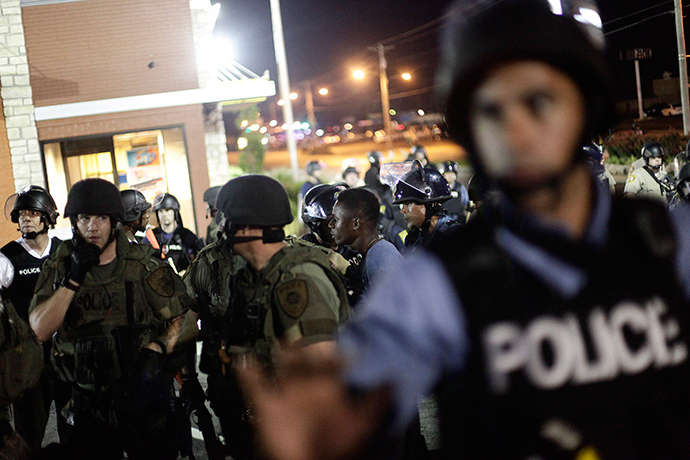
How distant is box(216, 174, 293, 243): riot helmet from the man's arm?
43.0 inches

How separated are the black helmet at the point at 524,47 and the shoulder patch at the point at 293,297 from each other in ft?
5.68

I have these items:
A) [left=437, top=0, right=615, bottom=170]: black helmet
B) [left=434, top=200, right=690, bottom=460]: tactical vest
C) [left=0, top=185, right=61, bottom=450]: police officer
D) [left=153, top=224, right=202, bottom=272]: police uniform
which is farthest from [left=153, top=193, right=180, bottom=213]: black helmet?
[left=434, top=200, right=690, bottom=460]: tactical vest

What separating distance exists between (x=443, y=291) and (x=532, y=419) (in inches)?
10.7

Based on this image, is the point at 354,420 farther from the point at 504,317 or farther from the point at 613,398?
the point at 613,398

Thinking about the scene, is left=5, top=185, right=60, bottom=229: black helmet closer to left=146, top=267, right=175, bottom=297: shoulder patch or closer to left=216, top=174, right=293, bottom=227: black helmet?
left=146, top=267, right=175, bottom=297: shoulder patch

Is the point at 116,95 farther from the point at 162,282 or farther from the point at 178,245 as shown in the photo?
the point at 162,282

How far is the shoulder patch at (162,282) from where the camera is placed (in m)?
4.01

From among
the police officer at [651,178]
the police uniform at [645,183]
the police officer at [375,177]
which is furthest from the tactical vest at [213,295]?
the police officer at [375,177]

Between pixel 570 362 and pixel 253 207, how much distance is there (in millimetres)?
2344

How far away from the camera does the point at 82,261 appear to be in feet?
12.6

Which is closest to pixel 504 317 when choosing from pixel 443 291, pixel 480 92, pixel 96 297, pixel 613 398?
pixel 443 291

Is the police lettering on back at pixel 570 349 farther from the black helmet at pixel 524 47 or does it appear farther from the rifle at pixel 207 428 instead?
the rifle at pixel 207 428

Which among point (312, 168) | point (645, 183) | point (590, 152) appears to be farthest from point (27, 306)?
point (645, 183)

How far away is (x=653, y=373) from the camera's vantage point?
4.07ft
